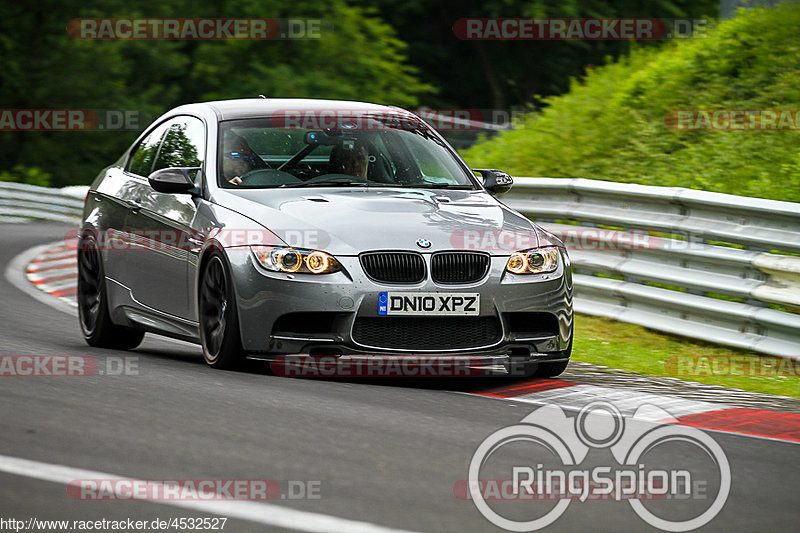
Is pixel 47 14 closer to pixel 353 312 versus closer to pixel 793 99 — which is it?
pixel 793 99

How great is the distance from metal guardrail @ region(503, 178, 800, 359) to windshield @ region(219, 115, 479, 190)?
2.10 metres

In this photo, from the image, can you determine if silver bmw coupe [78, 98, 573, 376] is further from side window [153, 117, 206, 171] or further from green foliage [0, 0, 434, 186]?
green foliage [0, 0, 434, 186]

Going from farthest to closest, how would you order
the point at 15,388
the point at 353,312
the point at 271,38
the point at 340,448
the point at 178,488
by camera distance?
the point at 271,38 < the point at 353,312 < the point at 15,388 < the point at 340,448 < the point at 178,488

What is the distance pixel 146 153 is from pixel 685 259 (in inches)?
156

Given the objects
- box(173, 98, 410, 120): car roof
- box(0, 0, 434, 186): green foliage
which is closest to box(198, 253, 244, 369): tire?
box(173, 98, 410, 120): car roof

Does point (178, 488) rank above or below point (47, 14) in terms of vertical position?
below

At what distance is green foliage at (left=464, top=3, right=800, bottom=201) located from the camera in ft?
44.3

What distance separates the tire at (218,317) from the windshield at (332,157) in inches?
26.2

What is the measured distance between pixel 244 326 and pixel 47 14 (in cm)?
3668

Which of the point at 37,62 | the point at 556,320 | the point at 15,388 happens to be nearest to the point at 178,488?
the point at 15,388

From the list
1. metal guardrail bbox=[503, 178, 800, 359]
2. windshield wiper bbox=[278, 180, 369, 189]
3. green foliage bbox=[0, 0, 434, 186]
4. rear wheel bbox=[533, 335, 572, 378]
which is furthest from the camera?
green foliage bbox=[0, 0, 434, 186]

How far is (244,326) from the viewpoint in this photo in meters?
7.79

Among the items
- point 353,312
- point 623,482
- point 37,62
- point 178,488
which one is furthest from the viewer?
point 37,62

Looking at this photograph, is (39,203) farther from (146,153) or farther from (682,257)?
(682,257)
